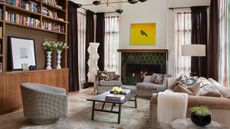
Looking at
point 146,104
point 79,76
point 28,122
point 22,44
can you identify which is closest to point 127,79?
point 79,76

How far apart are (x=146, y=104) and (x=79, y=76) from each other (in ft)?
10.3

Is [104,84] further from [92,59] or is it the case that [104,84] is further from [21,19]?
[21,19]

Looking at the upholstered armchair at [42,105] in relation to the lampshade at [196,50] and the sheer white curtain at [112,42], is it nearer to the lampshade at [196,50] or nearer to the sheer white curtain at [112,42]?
the lampshade at [196,50]

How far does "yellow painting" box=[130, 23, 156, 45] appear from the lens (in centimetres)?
778

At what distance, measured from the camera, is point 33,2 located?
17.1ft

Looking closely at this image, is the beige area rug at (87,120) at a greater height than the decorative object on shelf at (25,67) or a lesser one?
lesser

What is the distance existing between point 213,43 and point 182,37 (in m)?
1.26

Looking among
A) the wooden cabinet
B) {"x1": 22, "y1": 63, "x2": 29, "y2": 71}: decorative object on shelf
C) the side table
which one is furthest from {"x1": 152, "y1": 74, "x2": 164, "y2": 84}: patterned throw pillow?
the side table

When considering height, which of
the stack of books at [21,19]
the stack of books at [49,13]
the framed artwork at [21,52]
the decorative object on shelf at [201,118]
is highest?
the stack of books at [49,13]

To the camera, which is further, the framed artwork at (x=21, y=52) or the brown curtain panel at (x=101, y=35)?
the brown curtain panel at (x=101, y=35)

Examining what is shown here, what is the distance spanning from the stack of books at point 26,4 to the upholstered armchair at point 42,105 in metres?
2.03

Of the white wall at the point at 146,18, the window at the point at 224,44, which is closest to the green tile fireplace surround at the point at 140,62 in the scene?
the white wall at the point at 146,18

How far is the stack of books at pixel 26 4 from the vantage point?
4.64m

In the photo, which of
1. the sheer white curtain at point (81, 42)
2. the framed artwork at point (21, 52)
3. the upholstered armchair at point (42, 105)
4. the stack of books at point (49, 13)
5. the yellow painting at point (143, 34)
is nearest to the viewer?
the upholstered armchair at point (42, 105)
